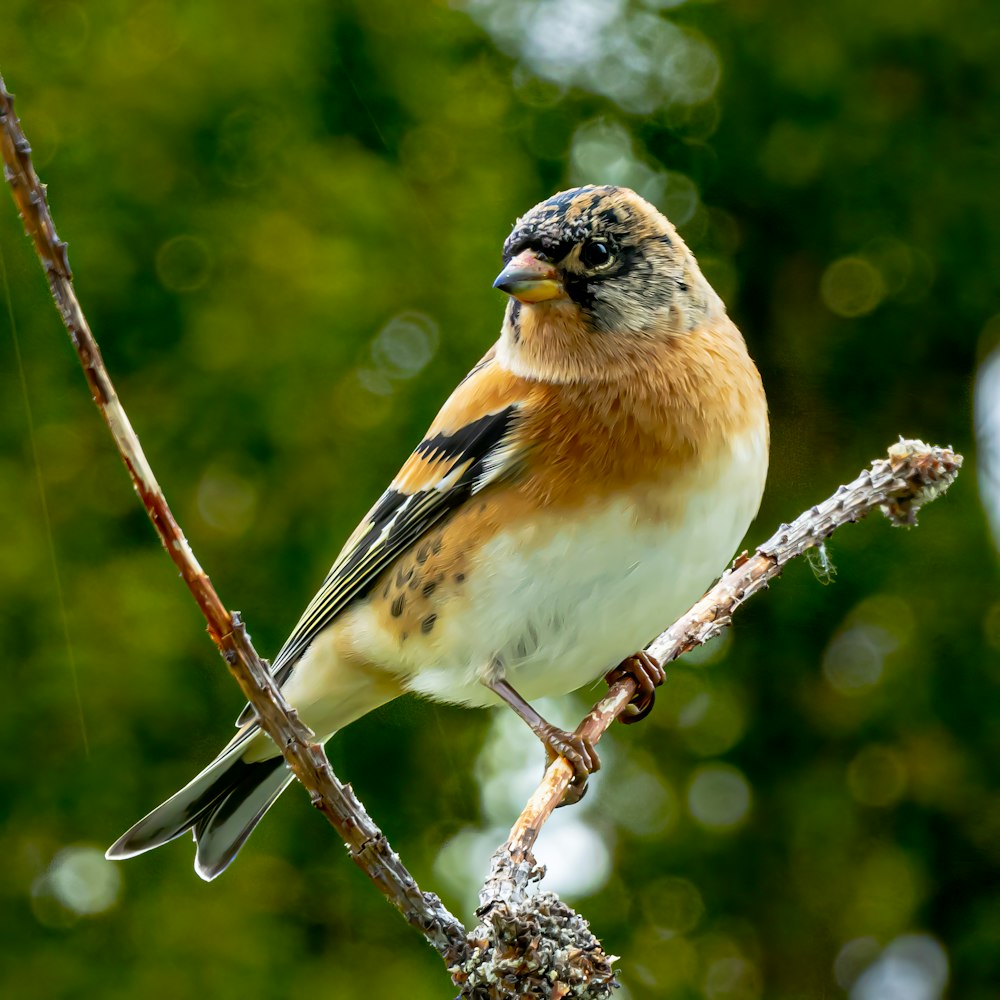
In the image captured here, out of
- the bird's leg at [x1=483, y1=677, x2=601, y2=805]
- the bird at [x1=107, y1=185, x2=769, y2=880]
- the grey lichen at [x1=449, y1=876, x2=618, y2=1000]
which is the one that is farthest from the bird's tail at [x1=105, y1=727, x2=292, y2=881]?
the grey lichen at [x1=449, y1=876, x2=618, y2=1000]

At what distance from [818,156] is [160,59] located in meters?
2.08

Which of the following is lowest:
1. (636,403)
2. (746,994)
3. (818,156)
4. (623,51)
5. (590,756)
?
A: (746,994)

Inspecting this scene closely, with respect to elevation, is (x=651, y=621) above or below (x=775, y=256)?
below

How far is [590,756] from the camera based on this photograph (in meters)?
2.09

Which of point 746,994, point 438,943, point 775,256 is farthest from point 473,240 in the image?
Result: point 438,943

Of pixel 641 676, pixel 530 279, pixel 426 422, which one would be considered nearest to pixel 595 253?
pixel 530 279

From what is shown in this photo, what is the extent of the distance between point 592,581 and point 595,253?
0.58 m

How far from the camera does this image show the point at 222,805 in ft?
7.91

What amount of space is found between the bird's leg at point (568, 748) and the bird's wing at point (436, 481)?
0.37m

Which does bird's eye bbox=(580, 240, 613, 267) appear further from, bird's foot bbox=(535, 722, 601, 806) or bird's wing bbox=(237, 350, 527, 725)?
bird's foot bbox=(535, 722, 601, 806)

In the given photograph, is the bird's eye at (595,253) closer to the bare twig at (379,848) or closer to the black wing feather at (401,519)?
the black wing feather at (401,519)

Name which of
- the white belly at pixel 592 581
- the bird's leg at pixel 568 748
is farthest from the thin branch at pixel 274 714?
the white belly at pixel 592 581

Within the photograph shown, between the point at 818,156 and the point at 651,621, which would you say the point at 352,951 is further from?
the point at 818,156

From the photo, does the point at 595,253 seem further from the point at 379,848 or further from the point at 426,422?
the point at 426,422
